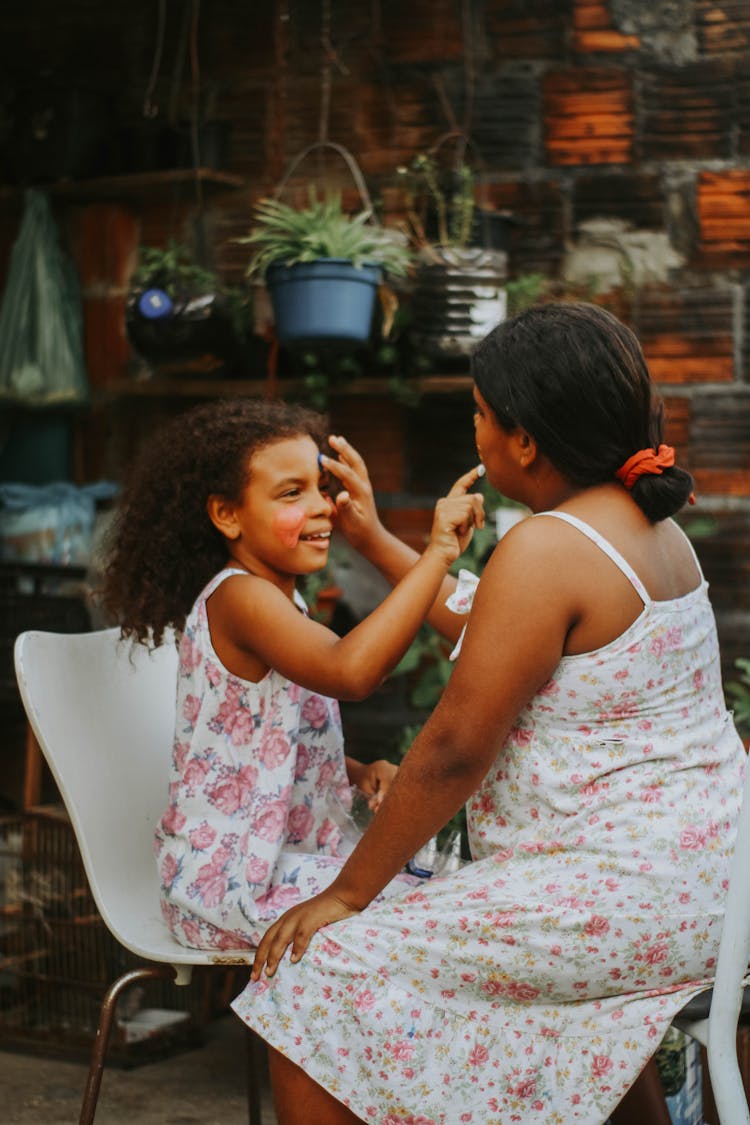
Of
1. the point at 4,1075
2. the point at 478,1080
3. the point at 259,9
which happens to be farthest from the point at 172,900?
the point at 259,9

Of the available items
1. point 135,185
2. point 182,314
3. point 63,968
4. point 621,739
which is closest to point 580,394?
point 621,739

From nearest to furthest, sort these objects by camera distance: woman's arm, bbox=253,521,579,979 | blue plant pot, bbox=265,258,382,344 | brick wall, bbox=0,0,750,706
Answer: woman's arm, bbox=253,521,579,979, blue plant pot, bbox=265,258,382,344, brick wall, bbox=0,0,750,706

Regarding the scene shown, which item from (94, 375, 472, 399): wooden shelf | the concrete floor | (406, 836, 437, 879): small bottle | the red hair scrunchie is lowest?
the concrete floor

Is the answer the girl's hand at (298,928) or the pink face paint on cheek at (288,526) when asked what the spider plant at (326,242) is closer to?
the pink face paint on cheek at (288,526)

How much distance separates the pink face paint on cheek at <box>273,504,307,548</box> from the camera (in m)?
2.06

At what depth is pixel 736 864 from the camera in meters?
1.55

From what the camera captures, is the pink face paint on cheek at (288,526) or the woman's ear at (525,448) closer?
the woman's ear at (525,448)

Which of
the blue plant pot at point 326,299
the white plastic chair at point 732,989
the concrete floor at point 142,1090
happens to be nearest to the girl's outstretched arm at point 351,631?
the white plastic chair at point 732,989

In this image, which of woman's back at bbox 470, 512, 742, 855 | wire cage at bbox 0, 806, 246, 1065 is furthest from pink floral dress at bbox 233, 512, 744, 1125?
wire cage at bbox 0, 806, 246, 1065

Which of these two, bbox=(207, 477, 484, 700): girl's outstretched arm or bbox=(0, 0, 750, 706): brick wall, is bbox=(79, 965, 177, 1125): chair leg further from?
bbox=(0, 0, 750, 706): brick wall

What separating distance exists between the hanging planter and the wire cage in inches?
49.3

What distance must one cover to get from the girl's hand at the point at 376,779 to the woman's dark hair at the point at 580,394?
68 centimetres

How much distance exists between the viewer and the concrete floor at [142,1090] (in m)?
2.69

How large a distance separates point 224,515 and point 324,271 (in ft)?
4.57
